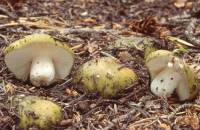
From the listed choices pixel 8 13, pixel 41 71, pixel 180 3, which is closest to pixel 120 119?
pixel 41 71

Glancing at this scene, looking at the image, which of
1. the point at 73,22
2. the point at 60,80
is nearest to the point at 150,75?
the point at 60,80

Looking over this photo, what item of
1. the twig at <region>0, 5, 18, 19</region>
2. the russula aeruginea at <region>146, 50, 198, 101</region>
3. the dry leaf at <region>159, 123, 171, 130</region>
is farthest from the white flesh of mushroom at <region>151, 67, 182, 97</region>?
the twig at <region>0, 5, 18, 19</region>

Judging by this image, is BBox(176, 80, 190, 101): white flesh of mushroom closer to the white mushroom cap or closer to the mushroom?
the white mushroom cap

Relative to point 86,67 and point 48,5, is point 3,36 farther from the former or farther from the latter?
point 48,5

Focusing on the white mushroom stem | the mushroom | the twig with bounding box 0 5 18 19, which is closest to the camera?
the mushroom

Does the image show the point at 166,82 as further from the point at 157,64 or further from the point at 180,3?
the point at 180,3
